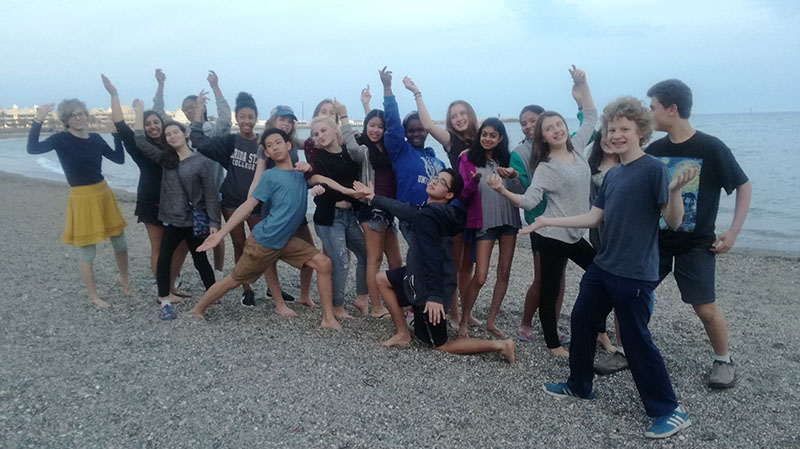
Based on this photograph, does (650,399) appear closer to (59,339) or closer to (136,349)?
(136,349)

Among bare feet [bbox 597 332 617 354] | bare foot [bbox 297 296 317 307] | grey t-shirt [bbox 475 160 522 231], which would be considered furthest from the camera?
bare foot [bbox 297 296 317 307]

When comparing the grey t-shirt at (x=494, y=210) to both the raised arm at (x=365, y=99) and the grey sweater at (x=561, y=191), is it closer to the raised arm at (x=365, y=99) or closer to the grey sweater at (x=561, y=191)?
the grey sweater at (x=561, y=191)

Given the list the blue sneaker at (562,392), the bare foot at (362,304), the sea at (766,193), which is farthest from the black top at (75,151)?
the sea at (766,193)

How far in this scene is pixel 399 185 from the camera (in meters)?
5.17

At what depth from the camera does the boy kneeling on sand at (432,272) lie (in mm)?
4352

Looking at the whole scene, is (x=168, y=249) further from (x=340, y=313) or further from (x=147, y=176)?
(x=340, y=313)

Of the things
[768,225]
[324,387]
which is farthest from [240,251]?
[768,225]

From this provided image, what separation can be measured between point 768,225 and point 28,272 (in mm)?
17604

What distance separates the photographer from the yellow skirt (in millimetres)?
5637

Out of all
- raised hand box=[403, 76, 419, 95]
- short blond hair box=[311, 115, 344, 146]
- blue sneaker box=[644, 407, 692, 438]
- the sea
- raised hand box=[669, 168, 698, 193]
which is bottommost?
the sea

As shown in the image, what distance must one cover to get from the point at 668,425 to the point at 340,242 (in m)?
3.30

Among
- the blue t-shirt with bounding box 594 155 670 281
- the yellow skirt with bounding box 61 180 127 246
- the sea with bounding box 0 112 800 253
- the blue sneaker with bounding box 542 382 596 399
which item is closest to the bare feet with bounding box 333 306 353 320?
the blue sneaker with bounding box 542 382 596 399

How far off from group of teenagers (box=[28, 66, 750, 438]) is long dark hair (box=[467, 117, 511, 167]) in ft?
0.04

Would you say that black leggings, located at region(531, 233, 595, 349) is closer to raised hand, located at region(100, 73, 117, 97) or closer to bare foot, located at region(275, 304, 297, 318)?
bare foot, located at region(275, 304, 297, 318)
